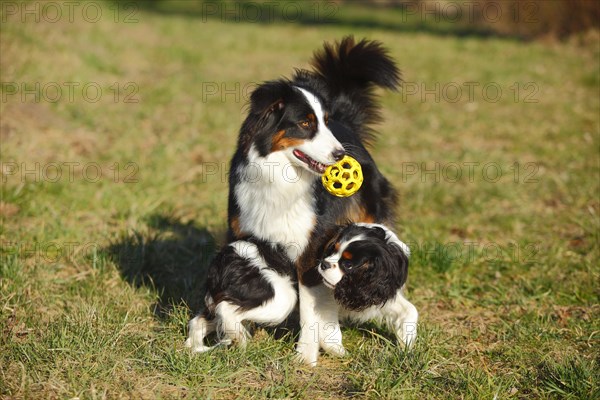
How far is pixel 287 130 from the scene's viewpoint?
11.6ft

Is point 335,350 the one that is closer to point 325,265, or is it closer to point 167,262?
point 325,265

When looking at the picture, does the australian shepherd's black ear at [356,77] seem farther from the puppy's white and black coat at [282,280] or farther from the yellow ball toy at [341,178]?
the puppy's white and black coat at [282,280]

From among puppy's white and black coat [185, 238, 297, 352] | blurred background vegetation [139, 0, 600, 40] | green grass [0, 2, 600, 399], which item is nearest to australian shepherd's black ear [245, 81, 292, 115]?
puppy's white and black coat [185, 238, 297, 352]

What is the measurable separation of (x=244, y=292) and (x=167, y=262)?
4.63ft

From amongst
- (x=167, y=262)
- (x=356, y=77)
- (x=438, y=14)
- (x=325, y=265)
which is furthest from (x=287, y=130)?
(x=438, y=14)

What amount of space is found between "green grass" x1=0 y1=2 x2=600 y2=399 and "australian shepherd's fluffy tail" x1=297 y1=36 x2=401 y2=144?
3.38 feet

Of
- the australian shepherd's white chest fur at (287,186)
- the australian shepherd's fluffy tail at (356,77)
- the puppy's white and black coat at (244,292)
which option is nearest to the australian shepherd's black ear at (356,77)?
the australian shepherd's fluffy tail at (356,77)

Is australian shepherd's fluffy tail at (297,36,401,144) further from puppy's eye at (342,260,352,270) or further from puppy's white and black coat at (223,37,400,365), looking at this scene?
puppy's eye at (342,260,352,270)

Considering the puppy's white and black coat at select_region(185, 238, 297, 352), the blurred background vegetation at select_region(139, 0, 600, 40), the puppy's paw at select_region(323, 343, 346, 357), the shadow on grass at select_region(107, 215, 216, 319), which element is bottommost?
the puppy's paw at select_region(323, 343, 346, 357)

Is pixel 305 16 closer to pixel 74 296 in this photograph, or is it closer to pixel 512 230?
pixel 512 230

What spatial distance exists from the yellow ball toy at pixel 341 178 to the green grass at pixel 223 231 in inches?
34.9

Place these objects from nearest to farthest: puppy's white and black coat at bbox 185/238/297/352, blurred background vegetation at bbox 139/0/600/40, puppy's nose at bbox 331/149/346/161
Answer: puppy's nose at bbox 331/149/346/161
puppy's white and black coat at bbox 185/238/297/352
blurred background vegetation at bbox 139/0/600/40

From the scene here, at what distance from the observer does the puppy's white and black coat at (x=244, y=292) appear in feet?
11.7

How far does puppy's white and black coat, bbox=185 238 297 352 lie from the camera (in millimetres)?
3562
